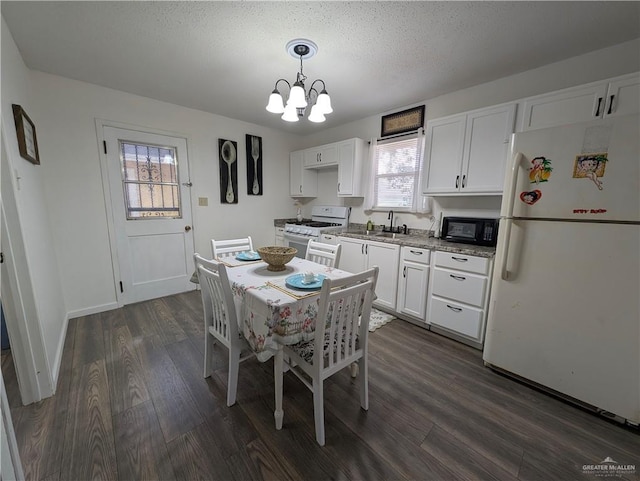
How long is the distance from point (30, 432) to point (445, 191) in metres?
3.40

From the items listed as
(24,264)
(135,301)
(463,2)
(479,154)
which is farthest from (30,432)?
(479,154)

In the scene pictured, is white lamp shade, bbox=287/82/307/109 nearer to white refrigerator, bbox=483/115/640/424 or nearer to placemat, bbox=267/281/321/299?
placemat, bbox=267/281/321/299

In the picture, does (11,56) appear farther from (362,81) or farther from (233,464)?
(233,464)

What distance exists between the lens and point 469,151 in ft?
7.63

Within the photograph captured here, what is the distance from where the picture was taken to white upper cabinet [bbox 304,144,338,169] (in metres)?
3.52

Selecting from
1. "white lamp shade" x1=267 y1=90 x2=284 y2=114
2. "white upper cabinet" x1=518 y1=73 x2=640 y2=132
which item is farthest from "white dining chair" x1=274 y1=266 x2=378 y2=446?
"white upper cabinet" x1=518 y1=73 x2=640 y2=132

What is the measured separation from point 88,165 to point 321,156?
106 inches

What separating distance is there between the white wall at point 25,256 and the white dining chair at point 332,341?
4.92ft

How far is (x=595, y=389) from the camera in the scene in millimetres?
1495

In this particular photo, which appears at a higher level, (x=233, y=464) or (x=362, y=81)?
(x=362, y=81)

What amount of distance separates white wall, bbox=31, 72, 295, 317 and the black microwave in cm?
295

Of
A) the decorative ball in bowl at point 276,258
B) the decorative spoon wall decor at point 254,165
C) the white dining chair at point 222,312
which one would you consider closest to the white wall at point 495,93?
the decorative spoon wall decor at point 254,165

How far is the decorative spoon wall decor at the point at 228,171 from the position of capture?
11.4ft

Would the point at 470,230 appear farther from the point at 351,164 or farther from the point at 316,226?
the point at 316,226
